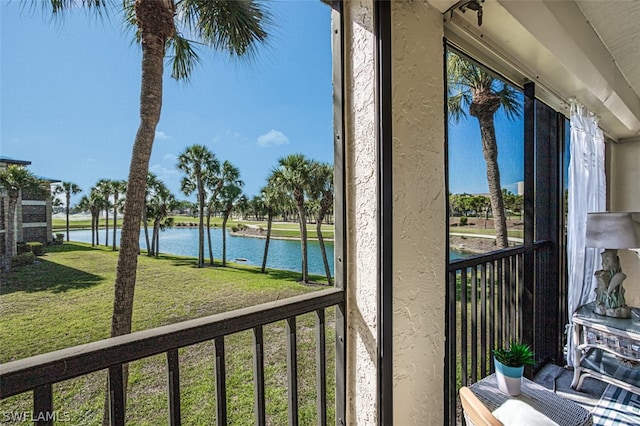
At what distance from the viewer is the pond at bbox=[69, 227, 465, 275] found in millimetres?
1003

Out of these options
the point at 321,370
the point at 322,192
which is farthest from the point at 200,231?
the point at 321,370

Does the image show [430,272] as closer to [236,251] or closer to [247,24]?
[236,251]

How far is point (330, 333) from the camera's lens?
4.65 ft

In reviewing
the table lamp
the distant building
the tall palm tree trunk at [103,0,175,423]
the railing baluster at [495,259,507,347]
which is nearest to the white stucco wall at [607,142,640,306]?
the table lamp

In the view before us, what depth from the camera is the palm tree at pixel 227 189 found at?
1112 millimetres

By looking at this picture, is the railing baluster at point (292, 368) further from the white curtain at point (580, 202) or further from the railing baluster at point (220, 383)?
the white curtain at point (580, 202)

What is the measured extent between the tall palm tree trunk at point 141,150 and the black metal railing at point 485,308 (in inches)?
56.7

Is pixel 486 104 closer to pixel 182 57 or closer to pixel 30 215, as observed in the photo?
pixel 182 57

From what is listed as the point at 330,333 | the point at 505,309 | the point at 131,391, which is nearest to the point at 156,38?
the point at 131,391

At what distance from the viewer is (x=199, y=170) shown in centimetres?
104

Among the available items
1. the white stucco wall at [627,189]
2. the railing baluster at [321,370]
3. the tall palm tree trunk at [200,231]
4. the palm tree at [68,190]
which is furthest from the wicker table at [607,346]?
the palm tree at [68,190]

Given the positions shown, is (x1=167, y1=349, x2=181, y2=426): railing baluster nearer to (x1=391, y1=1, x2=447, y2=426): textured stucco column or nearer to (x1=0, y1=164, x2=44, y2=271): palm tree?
(x1=0, y1=164, x2=44, y2=271): palm tree

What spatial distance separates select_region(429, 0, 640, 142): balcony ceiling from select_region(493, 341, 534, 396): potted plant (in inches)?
62.5

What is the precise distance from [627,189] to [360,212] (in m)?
4.22
